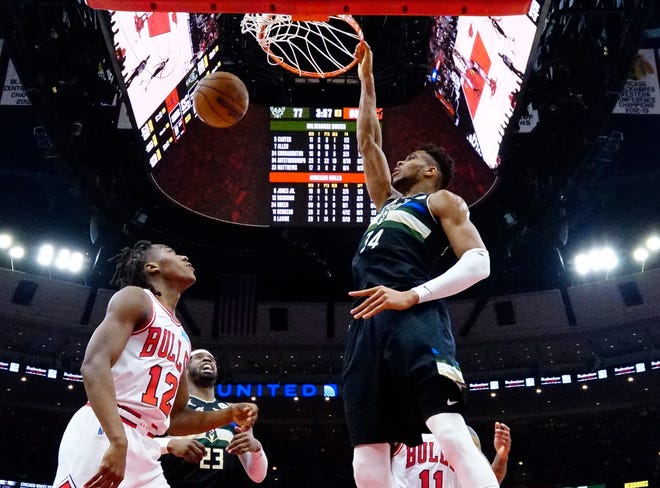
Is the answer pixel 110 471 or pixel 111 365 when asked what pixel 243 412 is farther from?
pixel 110 471

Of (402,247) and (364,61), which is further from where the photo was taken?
(364,61)

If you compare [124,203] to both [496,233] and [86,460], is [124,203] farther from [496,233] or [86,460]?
[86,460]

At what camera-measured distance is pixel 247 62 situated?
10930 mm

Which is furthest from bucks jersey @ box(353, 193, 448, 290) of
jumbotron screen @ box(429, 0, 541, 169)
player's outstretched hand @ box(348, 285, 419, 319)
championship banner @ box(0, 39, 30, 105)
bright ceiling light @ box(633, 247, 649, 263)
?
bright ceiling light @ box(633, 247, 649, 263)

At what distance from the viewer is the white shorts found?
105 inches

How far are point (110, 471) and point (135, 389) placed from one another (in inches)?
20.6

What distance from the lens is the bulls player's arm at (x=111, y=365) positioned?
2.44m

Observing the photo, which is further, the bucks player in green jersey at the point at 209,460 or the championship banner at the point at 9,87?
the championship banner at the point at 9,87

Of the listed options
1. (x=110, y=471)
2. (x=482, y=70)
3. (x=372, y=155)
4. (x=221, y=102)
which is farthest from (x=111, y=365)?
(x=482, y=70)

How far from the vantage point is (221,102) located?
643cm

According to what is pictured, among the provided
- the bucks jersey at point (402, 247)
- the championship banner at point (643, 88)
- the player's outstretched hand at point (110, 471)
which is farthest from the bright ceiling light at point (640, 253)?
the player's outstretched hand at point (110, 471)

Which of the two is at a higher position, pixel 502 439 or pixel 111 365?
pixel 502 439

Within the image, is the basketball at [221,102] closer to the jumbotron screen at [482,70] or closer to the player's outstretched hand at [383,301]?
the jumbotron screen at [482,70]

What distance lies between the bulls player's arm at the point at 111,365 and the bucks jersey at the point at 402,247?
893mm
